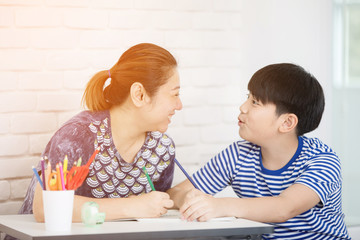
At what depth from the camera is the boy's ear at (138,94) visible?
191cm

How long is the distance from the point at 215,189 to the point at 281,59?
2.96 feet

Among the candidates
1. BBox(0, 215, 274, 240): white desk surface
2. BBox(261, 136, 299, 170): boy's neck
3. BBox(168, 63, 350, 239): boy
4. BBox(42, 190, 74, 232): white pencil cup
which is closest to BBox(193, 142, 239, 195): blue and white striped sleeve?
BBox(168, 63, 350, 239): boy

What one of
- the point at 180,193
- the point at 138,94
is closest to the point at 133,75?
the point at 138,94

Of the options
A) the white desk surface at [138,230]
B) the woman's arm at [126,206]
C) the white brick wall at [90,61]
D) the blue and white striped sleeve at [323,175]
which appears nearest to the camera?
the white desk surface at [138,230]

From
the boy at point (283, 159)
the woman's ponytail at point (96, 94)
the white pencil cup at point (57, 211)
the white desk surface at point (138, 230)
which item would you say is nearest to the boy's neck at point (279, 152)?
the boy at point (283, 159)

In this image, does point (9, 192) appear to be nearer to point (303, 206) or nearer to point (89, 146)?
point (89, 146)

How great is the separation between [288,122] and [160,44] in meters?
0.74

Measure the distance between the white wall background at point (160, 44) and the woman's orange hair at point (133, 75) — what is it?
402 mm

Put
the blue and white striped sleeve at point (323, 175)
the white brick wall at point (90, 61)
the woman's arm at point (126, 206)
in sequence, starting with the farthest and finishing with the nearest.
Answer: the white brick wall at point (90, 61)
the blue and white striped sleeve at point (323, 175)
the woman's arm at point (126, 206)

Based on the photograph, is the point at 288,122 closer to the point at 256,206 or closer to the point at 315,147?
the point at 315,147

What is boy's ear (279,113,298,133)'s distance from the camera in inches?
76.5

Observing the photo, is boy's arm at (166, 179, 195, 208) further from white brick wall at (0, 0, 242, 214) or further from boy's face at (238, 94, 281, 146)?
white brick wall at (0, 0, 242, 214)

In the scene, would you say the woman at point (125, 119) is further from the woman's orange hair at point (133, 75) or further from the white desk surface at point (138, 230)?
the white desk surface at point (138, 230)

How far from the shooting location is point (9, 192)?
229cm
